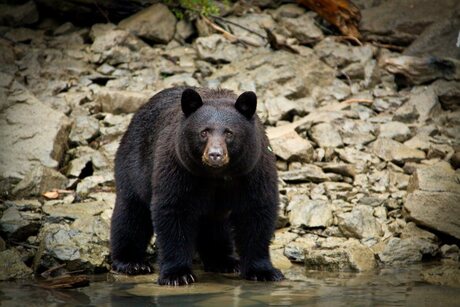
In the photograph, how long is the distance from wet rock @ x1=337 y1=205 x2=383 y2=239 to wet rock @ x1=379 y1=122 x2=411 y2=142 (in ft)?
7.67

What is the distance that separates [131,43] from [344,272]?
737 centimetres

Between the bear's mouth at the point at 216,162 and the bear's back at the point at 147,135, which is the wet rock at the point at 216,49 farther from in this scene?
the bear's mouth at the point at 216,162

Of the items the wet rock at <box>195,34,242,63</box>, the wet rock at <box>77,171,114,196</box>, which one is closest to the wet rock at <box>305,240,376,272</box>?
the wet rock at <box>77,171,114,196</box>

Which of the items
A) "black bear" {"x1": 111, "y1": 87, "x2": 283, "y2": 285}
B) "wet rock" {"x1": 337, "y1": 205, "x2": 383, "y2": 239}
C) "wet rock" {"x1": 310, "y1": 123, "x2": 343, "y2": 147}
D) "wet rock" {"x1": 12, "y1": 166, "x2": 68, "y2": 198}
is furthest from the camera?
"wet rock" {"x1": 310, "y1": 123, "x2": 343, "y2": 147}

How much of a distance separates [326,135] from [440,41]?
12.2ft

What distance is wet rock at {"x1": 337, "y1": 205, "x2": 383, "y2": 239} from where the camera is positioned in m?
9.40

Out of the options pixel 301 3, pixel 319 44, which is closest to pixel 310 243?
pixel 319 44

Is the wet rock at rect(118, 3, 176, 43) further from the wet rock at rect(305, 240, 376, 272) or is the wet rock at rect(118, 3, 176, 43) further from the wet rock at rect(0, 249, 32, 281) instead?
the wet rock at rect(0, 249, 32, 281)

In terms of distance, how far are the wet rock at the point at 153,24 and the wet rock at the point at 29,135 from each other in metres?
3.56

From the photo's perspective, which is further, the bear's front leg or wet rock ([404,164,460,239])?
wet rock ([404,164,460,239])

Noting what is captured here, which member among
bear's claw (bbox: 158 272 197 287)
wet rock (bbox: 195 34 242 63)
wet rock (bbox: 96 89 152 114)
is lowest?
bear's claw (bbox: 158 272 197 287)

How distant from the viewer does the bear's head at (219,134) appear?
7.21 metres

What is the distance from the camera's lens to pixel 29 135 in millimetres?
10836

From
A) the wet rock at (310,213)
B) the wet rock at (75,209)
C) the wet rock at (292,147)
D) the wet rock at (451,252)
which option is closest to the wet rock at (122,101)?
the wet rock at (292,147)
